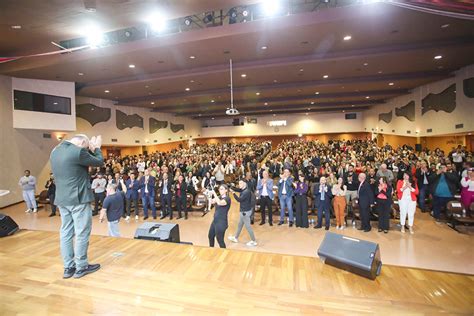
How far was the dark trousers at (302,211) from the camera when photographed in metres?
7.04

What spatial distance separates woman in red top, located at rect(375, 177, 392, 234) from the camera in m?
6.44

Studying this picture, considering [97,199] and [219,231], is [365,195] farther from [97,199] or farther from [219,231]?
[97,199]

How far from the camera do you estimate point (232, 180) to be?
1225 centimetres

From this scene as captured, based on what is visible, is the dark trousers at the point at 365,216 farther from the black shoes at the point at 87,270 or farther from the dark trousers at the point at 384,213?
the black shoes at the point at 87,270

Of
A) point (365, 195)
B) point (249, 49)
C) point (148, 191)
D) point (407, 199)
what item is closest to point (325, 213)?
point (365, 195)

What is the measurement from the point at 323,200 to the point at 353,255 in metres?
4.24

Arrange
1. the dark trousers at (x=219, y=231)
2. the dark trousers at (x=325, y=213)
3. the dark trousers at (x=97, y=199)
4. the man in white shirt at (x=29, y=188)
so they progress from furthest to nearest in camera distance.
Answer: the man in white shirt at (x=29, y=188)
the dark trousers at (x=97, y=199)
the dark trousers at (x=325, y=213)
the dark trousers at (x=219, y=231)

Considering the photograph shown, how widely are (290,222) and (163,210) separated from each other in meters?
4.23

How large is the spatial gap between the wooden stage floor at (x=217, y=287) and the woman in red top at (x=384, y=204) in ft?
13.2

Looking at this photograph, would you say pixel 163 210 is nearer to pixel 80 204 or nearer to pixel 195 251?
pixel 195 251

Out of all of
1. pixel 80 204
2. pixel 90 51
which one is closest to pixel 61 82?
pixel 90 51

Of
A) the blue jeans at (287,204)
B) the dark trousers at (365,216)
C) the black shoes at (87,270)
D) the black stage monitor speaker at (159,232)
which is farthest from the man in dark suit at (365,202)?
the black shoes at (87,270)

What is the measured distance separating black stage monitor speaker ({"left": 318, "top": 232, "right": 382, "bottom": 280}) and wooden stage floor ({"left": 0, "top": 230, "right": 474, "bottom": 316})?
80mm

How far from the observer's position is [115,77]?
12461 mm
